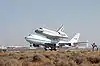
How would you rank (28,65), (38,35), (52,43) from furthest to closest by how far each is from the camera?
(38,35), (52,43), (28,65)

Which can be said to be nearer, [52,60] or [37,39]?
[52,60]

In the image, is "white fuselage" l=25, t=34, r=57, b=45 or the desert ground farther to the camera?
"white fuselage" l=25, t=34, r=57, b=45

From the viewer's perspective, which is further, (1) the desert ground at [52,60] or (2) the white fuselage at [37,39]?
(2) the white fuselage at [37,39]

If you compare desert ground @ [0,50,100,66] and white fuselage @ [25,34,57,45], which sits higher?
white fuselage @ [25,34,57,45]

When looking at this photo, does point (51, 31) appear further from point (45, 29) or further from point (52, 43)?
point (52, 43)

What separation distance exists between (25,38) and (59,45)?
1499 centimetres

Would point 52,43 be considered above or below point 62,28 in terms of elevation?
below

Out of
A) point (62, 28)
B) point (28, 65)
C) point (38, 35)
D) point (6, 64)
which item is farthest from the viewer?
point (62, 28)

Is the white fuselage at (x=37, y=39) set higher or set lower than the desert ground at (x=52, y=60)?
higher

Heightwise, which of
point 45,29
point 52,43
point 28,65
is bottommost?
point 28,65

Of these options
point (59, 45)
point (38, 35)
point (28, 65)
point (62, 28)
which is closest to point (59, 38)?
point (59, 45)

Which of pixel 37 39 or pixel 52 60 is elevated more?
pixel 37 39

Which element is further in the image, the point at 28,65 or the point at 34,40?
the point at 34,40

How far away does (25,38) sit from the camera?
341ft
